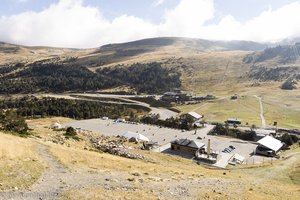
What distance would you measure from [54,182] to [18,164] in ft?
24.2

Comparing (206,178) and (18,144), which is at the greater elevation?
(18,144)

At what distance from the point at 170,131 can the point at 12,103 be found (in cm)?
11464

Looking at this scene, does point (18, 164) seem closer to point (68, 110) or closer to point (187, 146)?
point (187, 146)

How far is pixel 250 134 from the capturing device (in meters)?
118

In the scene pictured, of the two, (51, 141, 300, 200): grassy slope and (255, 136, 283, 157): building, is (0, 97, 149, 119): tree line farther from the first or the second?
(51, 141, 300, 200): grassy slope

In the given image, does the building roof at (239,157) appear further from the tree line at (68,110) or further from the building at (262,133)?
the tree line at (68,110)

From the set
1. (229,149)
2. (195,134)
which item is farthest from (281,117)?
(229,149)

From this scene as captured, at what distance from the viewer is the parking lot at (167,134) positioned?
9701 cm

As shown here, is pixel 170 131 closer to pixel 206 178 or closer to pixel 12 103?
pixel 206 178

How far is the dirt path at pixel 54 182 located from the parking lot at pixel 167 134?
51.8m

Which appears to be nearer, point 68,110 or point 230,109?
point 68,110

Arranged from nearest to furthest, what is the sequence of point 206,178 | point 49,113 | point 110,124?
point 206,178, point 110,124, point 49,113

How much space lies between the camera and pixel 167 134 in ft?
379

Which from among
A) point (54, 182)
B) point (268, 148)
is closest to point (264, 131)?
point (268, 148)
